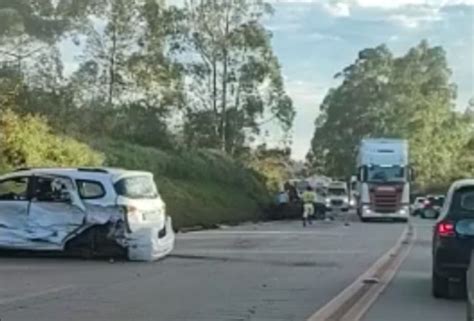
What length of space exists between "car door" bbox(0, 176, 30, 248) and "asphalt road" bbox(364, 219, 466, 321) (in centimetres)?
756

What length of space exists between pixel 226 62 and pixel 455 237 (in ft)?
174

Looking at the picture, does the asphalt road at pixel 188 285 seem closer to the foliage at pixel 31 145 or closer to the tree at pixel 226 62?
the foliage at pixel 31 145

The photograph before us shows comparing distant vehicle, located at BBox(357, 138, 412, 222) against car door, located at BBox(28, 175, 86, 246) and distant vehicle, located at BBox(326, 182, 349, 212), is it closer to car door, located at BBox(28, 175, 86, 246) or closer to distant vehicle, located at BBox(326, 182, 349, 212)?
distant vehicle, located at BBox(326, 182, 349, 212)

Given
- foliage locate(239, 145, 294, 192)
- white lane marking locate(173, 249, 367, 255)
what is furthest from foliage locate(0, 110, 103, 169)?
foliage locate(239, 145, 294, 192)

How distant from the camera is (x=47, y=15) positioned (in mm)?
39875

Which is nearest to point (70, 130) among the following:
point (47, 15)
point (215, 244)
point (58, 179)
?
point (47, 15)

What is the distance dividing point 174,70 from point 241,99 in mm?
10046

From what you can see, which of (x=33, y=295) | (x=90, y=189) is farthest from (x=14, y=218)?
(x=33, y=295)

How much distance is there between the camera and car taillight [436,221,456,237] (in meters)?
15.6

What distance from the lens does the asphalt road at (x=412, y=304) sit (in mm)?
13828

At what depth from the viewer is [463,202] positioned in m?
15.9

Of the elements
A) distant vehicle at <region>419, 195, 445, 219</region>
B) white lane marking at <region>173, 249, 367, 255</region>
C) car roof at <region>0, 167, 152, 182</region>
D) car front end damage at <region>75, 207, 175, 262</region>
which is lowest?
white lane marking at <region>173, 249, 367, 255</region>

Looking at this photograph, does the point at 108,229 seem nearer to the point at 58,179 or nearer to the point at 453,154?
the point at 58,179

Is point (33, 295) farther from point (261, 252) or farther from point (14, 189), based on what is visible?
point (261, 252)
